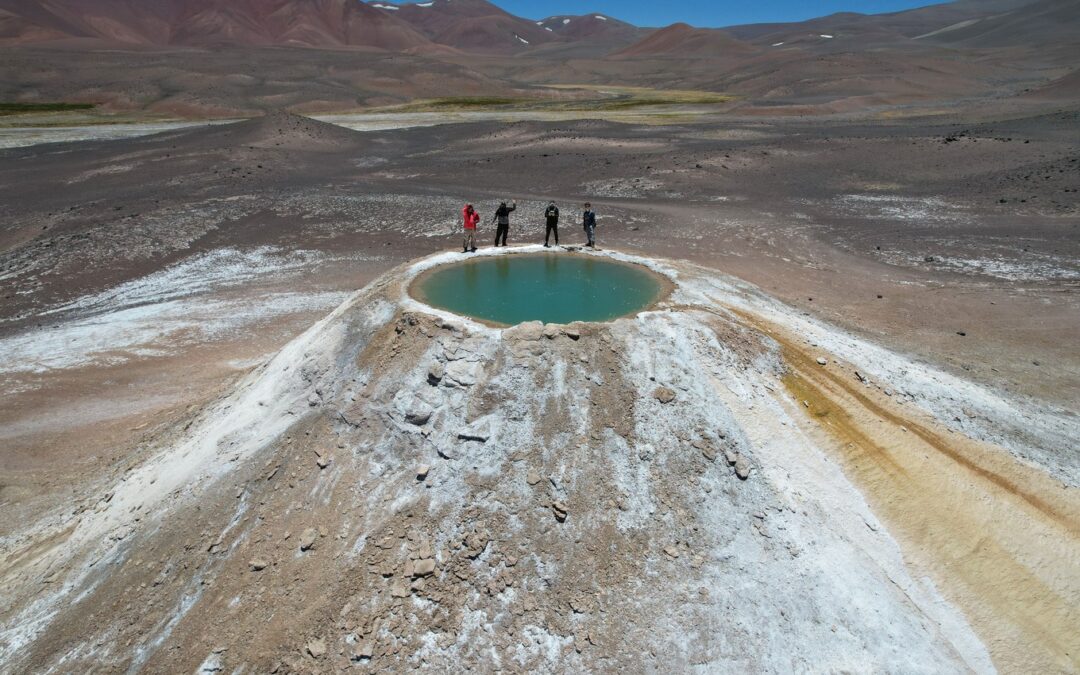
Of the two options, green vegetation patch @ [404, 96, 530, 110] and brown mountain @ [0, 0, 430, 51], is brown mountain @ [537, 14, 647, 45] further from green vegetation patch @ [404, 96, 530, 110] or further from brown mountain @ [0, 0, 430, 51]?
green vegetation patch @ [404, 96, 530, 110]

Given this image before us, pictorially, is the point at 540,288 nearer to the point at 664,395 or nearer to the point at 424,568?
the point at 664,395

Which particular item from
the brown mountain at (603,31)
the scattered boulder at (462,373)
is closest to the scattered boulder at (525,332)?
the scattered boulder at (462,373)

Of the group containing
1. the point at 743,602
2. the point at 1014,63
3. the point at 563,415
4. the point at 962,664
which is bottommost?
the point at 962,664

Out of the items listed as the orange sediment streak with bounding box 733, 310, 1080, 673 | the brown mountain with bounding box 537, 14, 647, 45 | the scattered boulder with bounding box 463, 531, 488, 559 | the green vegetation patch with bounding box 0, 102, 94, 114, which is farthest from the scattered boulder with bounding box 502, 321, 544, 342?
the brown mountain with bounding box 537, 14, 647, 45

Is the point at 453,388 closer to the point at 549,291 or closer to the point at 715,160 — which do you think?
the point at 549,291

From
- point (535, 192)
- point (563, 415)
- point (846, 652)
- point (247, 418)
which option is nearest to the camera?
point (846, 652)

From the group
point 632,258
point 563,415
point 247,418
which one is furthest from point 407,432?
point 632,258
